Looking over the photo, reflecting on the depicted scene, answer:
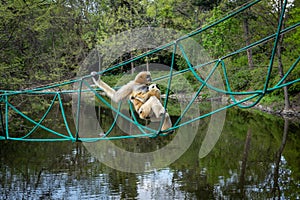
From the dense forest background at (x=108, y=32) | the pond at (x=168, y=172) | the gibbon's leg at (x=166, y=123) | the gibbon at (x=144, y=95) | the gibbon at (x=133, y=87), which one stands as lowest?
the pond at (x=168, y=172)

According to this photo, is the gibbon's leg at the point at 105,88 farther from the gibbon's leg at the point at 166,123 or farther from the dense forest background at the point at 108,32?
the dense forest background at the point at 108,32

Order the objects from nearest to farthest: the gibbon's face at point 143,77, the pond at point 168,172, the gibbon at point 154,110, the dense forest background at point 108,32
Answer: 1. the gibbon at point 154,110
2. the gibbon's face at point 143,77
3. the pond at point 168,172
4. the dense forest background at point 108,32

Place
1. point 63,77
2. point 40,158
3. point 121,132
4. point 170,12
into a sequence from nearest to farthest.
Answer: point 40,158 < point 63,77 < point 121,132 < point 170,12

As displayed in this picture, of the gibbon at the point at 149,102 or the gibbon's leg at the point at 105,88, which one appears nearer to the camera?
the gibbon at the point at 149,102

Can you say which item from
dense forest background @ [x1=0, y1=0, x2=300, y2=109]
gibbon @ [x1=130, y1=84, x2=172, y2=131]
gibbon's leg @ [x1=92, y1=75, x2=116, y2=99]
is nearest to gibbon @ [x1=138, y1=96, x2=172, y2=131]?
gibbon @ [x1=130, y1=84, x2=172, y2=131]

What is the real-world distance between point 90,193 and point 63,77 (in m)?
4.19

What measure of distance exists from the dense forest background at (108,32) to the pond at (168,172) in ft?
6.69

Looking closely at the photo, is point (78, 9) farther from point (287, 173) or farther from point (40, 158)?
point (287, 173)

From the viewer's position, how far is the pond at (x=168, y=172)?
285 inches

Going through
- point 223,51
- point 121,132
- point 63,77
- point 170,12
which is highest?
point 170,12

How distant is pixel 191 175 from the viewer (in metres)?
8.37

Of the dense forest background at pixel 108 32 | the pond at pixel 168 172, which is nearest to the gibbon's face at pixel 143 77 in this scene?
the pond at pixel 168 172

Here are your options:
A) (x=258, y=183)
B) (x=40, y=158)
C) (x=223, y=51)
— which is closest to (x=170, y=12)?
(x=223, y=51)

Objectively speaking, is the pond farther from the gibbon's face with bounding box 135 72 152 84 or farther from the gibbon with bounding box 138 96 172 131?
the gibbon's face with bounding box 135 72 152 84
